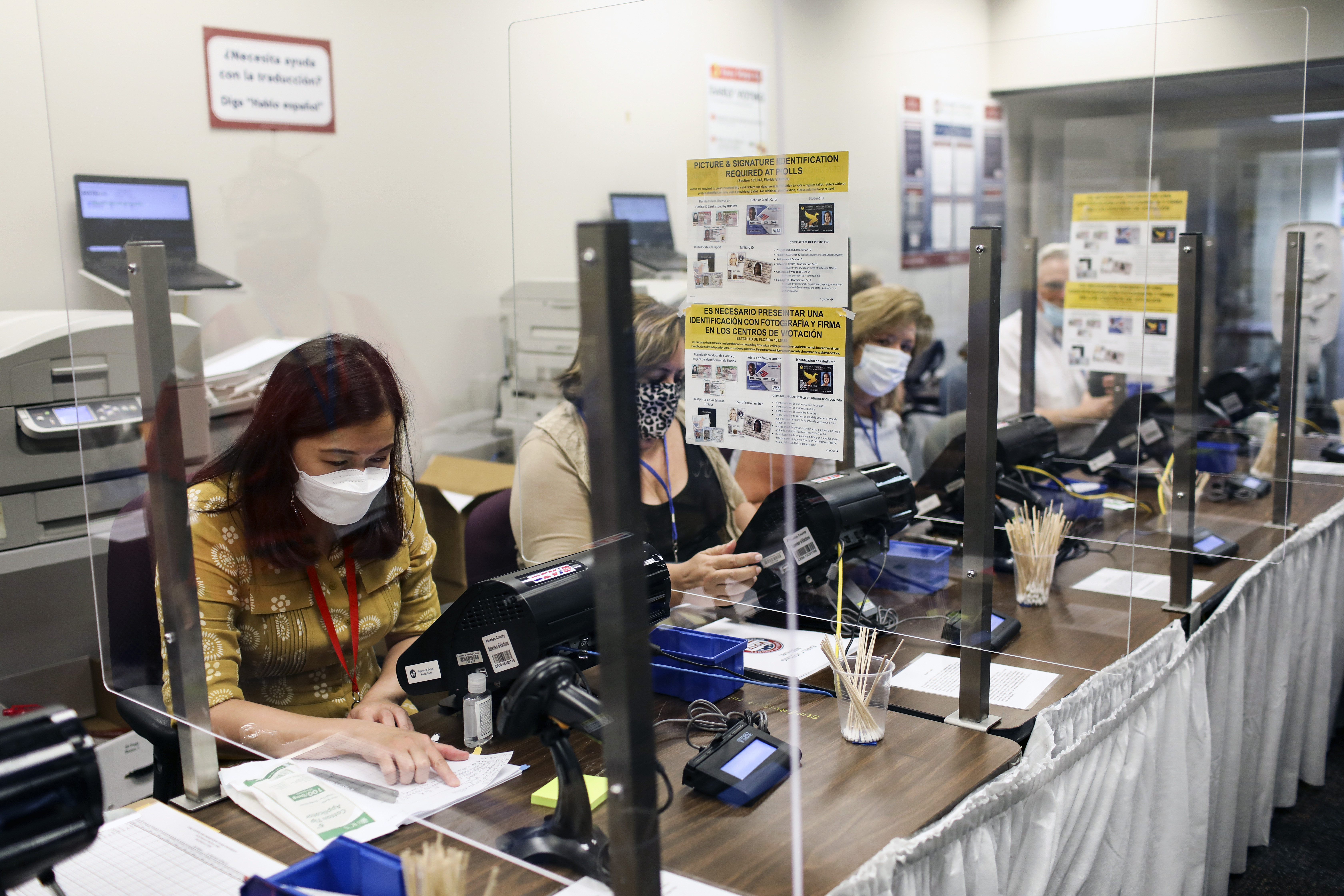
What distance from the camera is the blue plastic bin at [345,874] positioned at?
1007 millimetres

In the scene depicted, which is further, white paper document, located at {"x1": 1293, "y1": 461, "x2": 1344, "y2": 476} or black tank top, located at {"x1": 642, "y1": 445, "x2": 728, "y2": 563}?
white paper document, located at {"x1": 1293, "y1": 461, "x2": 1344, "y2": 476}

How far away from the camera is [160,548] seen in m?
1.43

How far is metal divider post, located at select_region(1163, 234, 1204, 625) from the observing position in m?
2.07

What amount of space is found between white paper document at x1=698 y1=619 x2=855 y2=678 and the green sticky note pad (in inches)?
17.5

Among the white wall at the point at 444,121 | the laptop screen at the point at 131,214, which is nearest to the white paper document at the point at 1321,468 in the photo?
the white wall at the point at 444,121

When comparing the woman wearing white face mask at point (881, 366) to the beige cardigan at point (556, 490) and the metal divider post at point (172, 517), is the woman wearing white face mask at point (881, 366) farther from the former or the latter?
the metal divider post at point (172, 517)

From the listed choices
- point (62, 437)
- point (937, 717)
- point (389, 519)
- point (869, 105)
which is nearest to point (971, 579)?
point (937, 717)

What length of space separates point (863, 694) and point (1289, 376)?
2016mm

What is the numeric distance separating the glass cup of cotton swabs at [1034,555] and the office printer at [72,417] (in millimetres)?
1602

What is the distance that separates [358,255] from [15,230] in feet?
2.70

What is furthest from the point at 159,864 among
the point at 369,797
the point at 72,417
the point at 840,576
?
the point at 840,576

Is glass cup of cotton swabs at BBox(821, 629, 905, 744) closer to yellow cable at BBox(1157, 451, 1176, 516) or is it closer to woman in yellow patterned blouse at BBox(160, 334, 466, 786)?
woman in yellow patterned blouse at BBox(160, 334, 466, 786)

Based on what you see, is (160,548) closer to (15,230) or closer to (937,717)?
(937,717)

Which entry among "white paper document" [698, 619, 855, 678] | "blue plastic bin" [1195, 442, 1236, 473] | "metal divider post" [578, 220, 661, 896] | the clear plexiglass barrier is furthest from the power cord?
"blue plastic bin" [1195, 442, 1236, 473]
